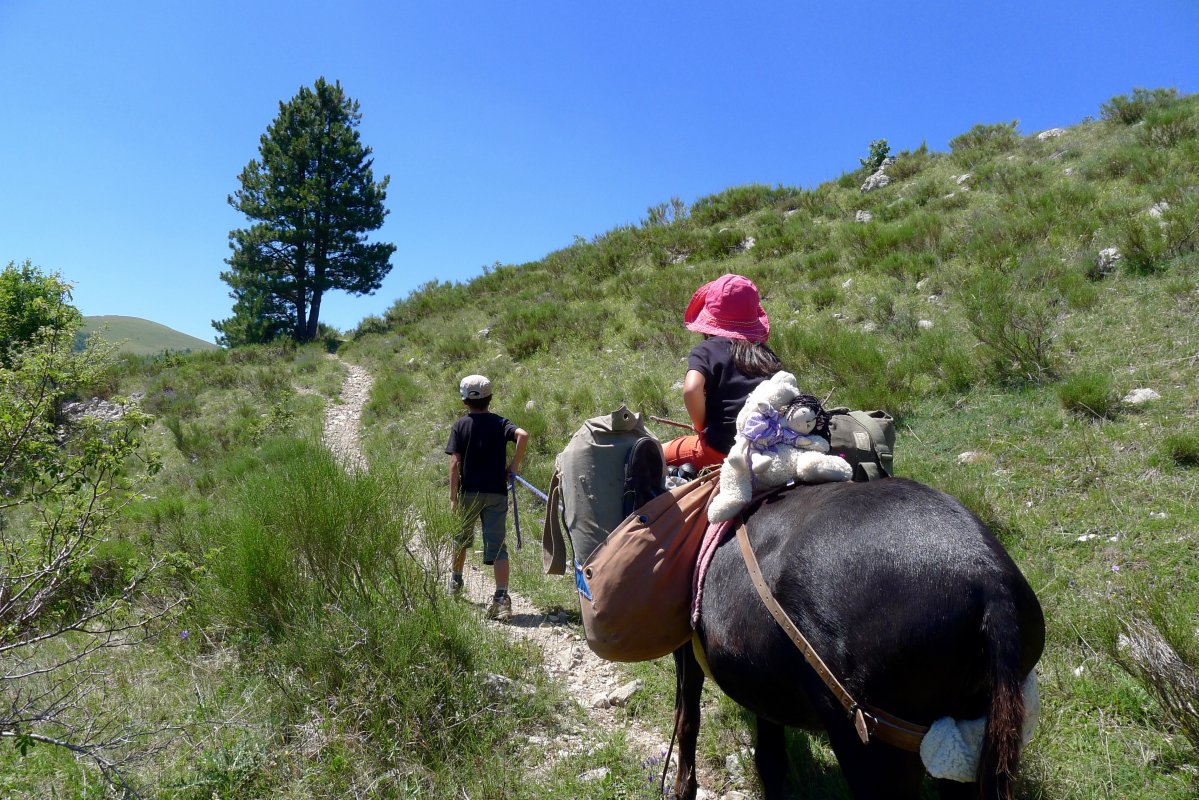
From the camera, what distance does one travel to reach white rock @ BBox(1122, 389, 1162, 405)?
494 cm

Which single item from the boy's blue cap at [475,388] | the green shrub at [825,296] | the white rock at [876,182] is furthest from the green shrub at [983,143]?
the boy's blue cap at [475,388]

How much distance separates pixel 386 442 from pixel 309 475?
696 centimetres

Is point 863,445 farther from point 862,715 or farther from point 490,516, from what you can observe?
point 490,516

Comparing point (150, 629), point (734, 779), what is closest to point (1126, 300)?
point (734, 779)

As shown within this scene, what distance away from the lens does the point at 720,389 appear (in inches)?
119

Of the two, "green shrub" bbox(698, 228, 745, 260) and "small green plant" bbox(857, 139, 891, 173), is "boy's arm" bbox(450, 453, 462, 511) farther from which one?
"small green plant" bbox(857, 139, 891, 173)

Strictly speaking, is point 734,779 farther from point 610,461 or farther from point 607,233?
point 607,233

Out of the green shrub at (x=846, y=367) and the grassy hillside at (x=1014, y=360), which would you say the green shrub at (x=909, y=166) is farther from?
the green shrub at (x=846, y=367)

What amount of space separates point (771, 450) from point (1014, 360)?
4974mm

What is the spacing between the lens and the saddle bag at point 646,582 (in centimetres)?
248

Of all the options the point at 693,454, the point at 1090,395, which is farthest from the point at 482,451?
the point at 1090,395

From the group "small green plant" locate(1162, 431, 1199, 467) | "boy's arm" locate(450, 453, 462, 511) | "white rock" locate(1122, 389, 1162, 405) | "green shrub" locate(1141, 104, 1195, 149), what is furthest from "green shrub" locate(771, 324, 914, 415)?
"green shrub" locate(1141, 104, 1195, 149)

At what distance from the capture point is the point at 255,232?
25.1 metres

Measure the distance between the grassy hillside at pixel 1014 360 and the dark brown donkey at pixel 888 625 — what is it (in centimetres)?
134
